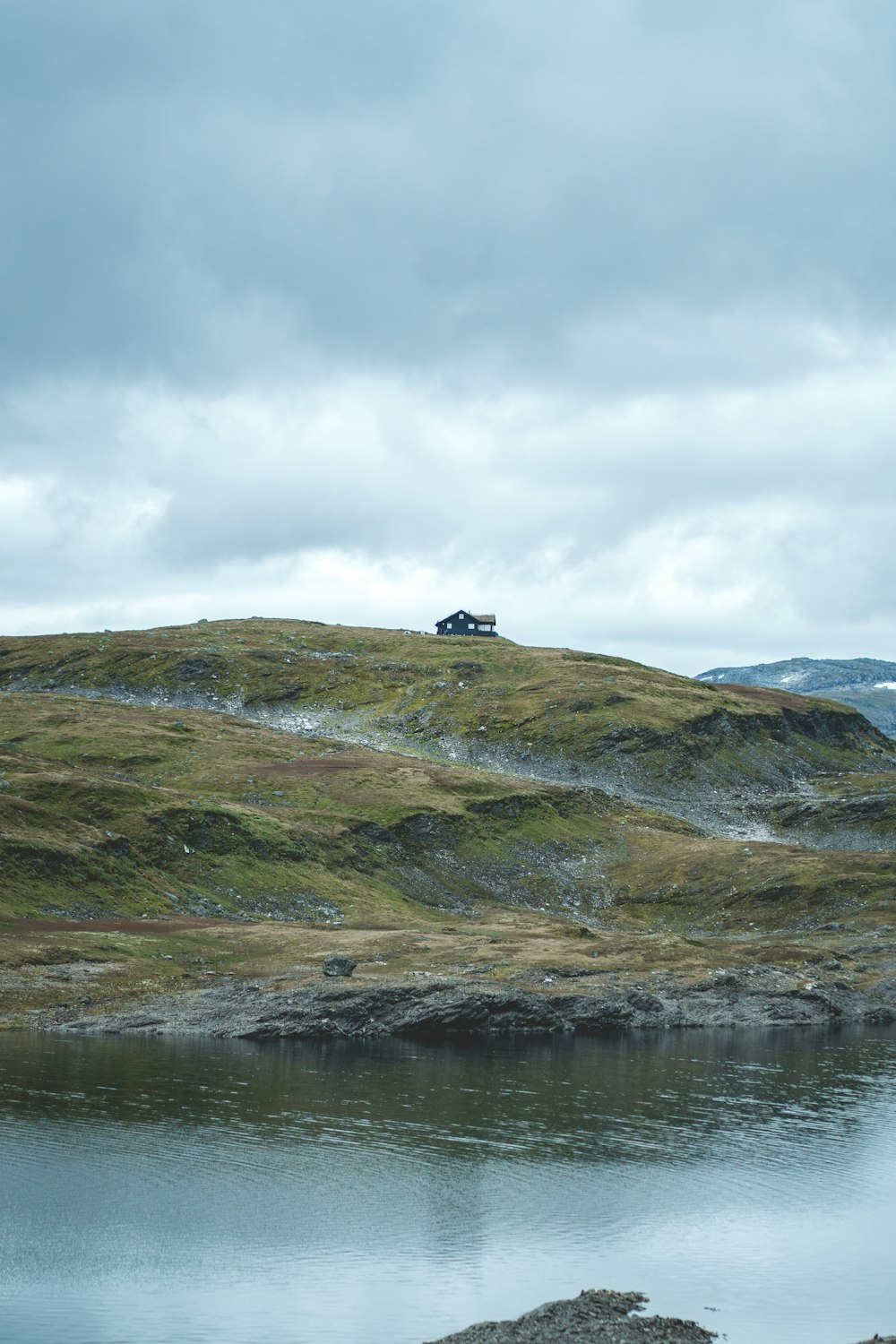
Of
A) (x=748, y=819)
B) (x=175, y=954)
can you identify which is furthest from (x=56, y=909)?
(x=748, y=819)

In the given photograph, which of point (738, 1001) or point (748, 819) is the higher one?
point (748, 819)

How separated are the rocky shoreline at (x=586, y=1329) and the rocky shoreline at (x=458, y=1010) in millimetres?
53439

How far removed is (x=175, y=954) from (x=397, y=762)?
96.9 metres

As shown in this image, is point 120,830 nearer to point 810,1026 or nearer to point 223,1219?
point 810,1026

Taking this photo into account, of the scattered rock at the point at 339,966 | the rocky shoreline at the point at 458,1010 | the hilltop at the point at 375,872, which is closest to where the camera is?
the rocky shoreline at the point at 458,1010

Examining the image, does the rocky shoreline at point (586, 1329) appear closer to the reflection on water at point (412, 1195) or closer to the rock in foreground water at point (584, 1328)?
the rock in foreground water at point (584, 1328)

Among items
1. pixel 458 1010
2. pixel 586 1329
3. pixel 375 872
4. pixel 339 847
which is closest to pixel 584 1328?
pixel 586 1329

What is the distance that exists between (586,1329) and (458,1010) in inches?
2333

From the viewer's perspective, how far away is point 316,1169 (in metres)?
51.3

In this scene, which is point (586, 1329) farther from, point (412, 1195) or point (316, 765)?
point (316, 765)

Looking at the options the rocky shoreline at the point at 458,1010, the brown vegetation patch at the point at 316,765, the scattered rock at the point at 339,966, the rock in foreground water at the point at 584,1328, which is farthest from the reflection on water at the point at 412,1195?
the brown vegetation patch at the point at 316,765

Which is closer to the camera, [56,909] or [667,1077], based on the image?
[667,1077]

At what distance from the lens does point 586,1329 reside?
3319 cm

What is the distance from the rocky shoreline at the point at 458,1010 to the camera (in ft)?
278
